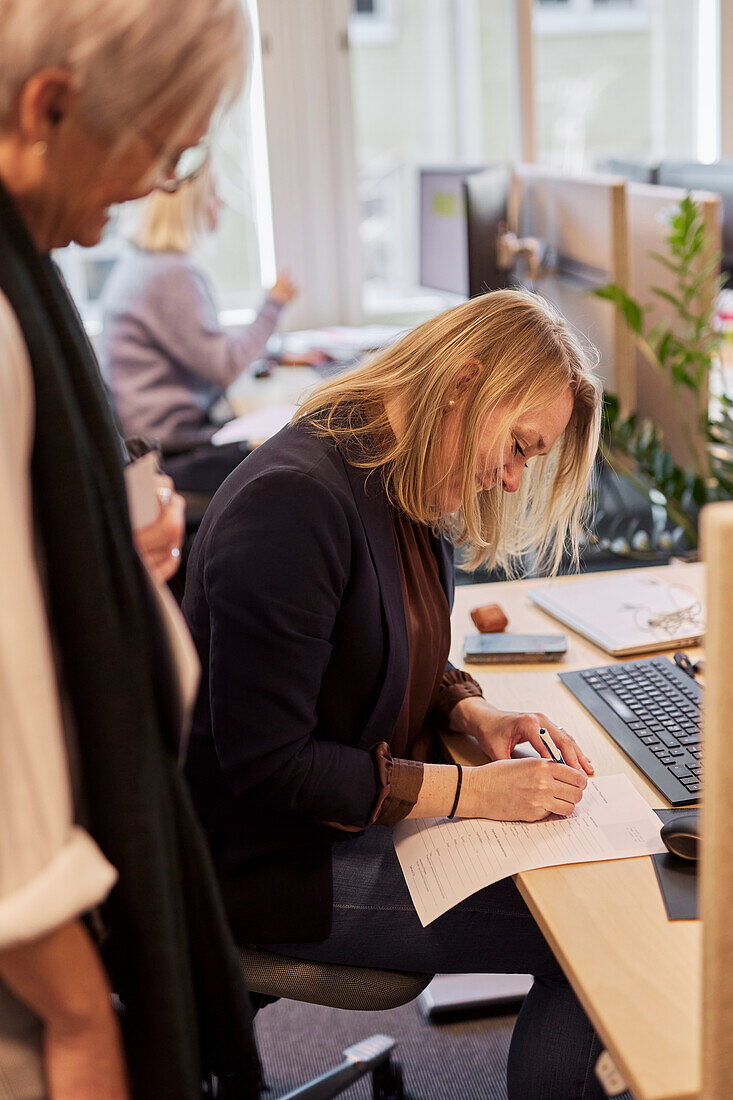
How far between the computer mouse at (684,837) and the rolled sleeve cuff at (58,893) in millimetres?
573

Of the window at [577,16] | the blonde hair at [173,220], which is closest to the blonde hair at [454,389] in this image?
the blonde hair at [173,220]

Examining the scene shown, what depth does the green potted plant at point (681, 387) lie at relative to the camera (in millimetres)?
1778

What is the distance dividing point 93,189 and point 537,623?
1.11 m

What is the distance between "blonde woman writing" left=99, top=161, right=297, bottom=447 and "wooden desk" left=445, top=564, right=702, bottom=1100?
1.87m

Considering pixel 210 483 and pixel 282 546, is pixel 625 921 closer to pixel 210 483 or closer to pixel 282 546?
pixel 282 546

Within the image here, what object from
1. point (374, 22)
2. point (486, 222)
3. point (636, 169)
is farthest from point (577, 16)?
point (486, 222)

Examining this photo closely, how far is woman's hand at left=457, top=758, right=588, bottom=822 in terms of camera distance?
1.10 meters

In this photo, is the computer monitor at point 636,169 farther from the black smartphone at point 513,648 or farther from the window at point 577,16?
the black smartphone at point 513,648

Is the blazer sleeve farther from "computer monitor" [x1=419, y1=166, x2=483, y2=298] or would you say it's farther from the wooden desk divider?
"computer monitor" [x1=419, y1=166, x2=483, y2=298]

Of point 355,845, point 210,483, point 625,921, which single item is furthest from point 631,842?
point 210,483

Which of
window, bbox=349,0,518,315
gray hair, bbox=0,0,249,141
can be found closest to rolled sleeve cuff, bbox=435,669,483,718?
gray hair, bbox=0,0,249,141

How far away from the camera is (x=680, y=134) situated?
13.1ft

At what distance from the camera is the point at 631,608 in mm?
1578

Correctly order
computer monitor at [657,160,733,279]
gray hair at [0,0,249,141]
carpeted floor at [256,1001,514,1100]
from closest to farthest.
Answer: gray hair at [0,0,249,141]
carpeted floor at [256,1001,514,1100]
computer monitor at [657,160,733,279]
